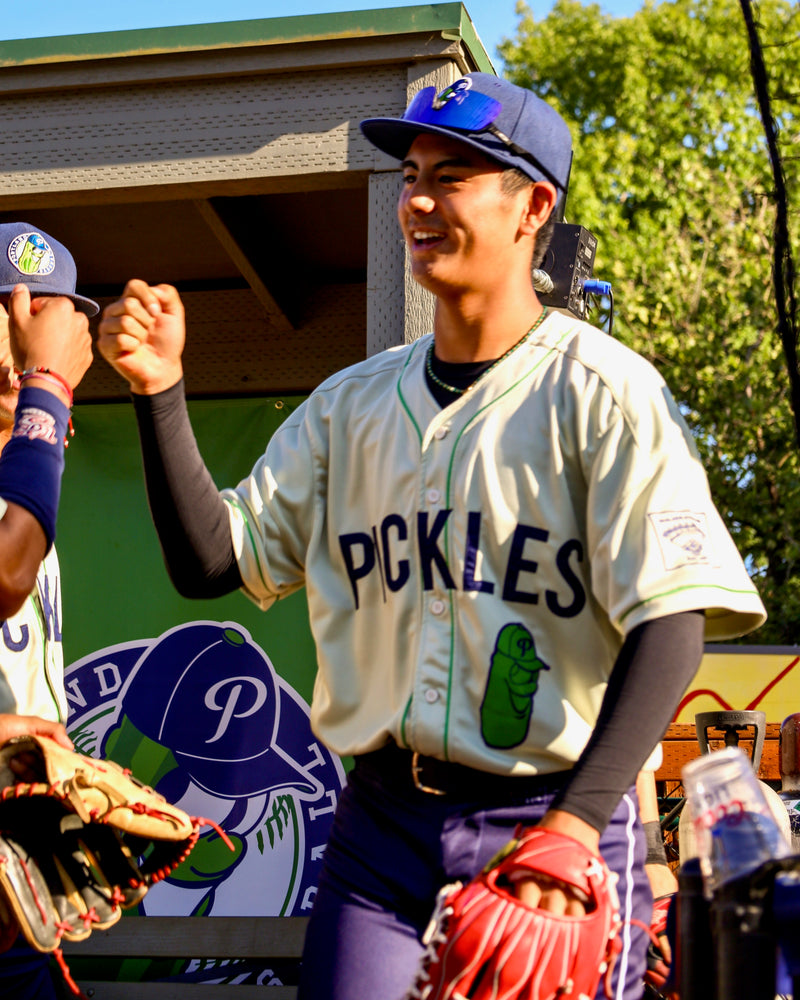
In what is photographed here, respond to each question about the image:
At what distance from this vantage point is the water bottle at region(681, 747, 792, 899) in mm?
1443

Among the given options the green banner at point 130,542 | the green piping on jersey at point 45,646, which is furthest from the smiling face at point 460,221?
the green banner at point 130,542

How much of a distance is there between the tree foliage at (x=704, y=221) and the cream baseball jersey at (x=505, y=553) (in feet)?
41.6

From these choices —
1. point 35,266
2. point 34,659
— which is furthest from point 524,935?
point 35,266

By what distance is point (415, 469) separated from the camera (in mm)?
1999

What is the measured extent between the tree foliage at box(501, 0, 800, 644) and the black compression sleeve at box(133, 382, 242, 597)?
504 inches

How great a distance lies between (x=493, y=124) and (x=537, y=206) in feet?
0.57

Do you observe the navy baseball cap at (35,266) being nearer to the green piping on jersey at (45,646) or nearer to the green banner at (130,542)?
the green piping on jersey at (45,646)

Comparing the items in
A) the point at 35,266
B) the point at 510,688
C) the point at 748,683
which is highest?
the point at 35,266

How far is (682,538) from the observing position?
5.78ft

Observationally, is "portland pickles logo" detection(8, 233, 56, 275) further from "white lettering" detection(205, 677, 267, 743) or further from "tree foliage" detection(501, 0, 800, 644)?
"tree foliage" detection(501, 0, 800, 644)

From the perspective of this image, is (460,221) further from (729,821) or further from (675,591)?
(729,821)

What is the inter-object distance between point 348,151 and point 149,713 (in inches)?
90.8

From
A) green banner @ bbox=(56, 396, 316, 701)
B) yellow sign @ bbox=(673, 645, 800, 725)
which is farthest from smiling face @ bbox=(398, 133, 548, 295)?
yellow sign @ bbox=(673, 645, 800, 725)

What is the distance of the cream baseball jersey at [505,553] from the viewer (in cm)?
179
